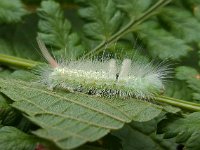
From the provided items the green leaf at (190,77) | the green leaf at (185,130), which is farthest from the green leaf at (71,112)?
the green leaf at (190,77)

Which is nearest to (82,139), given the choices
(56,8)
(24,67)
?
(24,67)

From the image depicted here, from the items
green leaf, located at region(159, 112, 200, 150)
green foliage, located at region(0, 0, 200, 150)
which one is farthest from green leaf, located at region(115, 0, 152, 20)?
green leaf, located at region(159, 112, 200, 150)

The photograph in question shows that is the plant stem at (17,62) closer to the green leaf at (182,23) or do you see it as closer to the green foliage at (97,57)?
the green foliage at (97,57)

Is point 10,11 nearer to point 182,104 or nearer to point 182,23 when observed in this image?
point 182,23

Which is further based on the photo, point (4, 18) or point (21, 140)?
point (4, 18)

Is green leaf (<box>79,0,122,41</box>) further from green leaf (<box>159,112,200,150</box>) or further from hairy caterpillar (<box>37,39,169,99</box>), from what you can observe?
green leaf (<box>159,112,200,150</box>)

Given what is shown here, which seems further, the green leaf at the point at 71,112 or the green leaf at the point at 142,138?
the green leaf at the point at 142,138

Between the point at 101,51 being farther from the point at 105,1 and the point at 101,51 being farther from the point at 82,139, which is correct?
the point at 82,139
